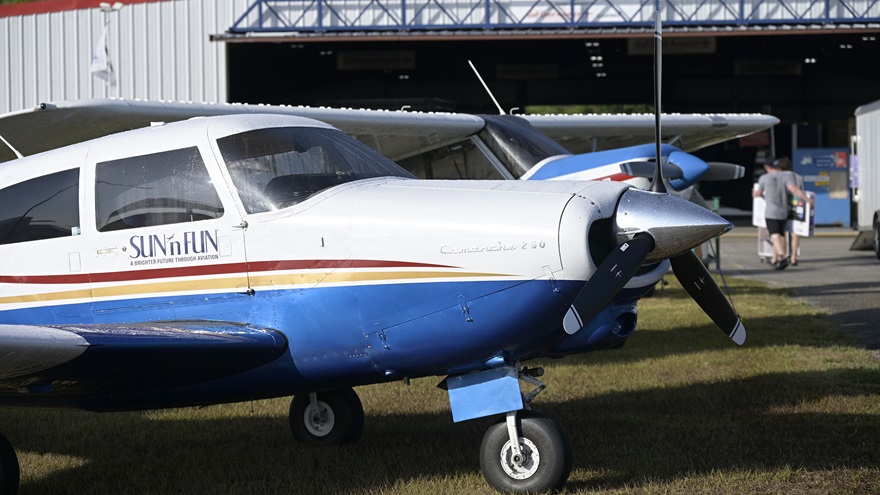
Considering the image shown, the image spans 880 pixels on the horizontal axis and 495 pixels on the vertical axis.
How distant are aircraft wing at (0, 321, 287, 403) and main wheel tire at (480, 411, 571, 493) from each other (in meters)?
1.08

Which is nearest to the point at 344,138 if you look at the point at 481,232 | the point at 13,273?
the point at 481,232

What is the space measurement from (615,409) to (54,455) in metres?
3.47

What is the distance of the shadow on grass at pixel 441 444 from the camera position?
5.55 metres

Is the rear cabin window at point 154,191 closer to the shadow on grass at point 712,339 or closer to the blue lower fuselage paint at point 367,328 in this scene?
the blue lower fuselage paint at point 367,328

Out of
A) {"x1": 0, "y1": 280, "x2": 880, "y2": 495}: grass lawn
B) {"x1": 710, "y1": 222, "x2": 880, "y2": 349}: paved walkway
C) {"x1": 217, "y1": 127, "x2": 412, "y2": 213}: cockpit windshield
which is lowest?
{"x1": 710, "y1": 222, "x2": 880, "y2": 349}: paved walkway

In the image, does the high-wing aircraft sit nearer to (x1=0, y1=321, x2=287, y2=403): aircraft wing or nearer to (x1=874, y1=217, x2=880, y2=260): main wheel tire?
(x1=0, y1=321, x2=287, y2=403): aircraft wing

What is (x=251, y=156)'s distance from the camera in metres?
5.36

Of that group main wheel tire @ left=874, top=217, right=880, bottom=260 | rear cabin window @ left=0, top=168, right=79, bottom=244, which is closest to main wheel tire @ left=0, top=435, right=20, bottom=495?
rear cabin window @ left=0, top=168, right=79, bottom=244

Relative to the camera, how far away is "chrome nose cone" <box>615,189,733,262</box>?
183 inches

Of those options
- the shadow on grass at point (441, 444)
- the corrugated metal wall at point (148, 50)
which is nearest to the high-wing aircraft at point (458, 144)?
the shadow on grass at point (441, 444)

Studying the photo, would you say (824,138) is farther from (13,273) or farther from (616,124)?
(13,273)

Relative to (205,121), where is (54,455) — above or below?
below

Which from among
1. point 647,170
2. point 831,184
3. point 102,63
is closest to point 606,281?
point 647,170

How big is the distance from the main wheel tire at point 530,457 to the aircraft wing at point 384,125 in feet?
13.6
